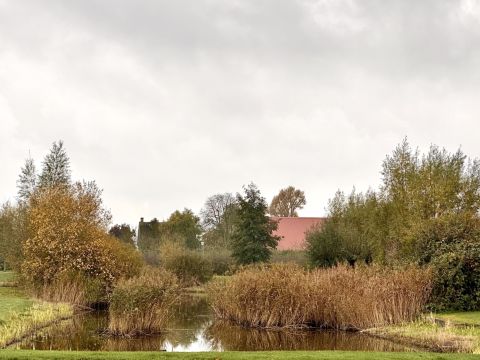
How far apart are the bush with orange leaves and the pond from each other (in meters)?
4.45

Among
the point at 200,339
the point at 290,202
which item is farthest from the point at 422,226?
the point at 290,202

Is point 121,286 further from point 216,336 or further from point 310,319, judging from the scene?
point 310,319

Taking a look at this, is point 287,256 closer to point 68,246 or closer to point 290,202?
point 68,246

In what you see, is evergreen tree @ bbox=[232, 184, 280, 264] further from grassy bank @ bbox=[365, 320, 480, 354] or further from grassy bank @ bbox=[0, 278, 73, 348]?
grassy bank @ bbox=[365, 320, 480, 354]

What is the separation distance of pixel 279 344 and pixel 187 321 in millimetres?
5783

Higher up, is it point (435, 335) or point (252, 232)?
point (252, 232)

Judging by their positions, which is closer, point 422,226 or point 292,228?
point 422,226

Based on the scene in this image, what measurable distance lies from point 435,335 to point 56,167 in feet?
109

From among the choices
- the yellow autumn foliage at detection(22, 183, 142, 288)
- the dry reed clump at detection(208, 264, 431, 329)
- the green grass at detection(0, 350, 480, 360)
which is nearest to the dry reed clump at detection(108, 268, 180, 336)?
the dry reed clump at detection(208, 264, 431, 329)

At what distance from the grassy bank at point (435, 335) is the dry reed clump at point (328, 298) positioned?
2.44 ft

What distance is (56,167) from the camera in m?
42.0

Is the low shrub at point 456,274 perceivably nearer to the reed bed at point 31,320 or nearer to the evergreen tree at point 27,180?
the reed bed at point 31,320

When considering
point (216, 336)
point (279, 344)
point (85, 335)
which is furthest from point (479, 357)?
point (85, 335)

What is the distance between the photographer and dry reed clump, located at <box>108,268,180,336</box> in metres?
16.4
